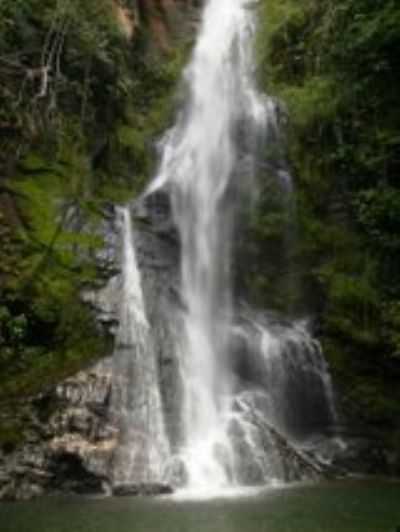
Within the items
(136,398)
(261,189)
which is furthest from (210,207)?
(136,398)

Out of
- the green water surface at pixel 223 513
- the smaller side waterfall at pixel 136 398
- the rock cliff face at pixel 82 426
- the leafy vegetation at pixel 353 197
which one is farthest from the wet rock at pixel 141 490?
the leafy vegetation at pixel 353 197

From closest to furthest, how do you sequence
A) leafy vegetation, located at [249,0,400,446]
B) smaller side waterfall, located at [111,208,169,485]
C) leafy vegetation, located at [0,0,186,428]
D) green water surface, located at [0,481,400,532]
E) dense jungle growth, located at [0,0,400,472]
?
green water surface, located at [0,481,400,532]
smaller side waterfall, located at [111,208,169,485]
leafy vegetation, located at [0,0,186,428]
dense jungle growth, located at [0,0,400,472]
leafy vegetation, located at [249,0,400,446]

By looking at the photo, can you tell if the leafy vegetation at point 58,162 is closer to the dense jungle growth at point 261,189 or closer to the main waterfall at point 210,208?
the dense jungle growth at point 261,189

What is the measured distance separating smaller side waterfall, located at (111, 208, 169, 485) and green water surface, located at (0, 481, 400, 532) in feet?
4.62

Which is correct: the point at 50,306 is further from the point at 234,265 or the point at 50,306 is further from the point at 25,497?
the point at 234,265

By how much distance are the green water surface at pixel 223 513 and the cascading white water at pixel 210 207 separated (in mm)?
2086

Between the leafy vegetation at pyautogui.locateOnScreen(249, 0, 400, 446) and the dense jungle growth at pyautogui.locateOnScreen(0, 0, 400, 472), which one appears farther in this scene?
the leafy vegetation at pyautogui.locateOnScreen(249, 0, 400, 446)

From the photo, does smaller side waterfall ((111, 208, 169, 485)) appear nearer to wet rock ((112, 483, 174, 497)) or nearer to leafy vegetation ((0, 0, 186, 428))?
wet rock ((112, 483, 174, 497))

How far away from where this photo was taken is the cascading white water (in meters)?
14.1

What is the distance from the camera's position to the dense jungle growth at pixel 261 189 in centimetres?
1438

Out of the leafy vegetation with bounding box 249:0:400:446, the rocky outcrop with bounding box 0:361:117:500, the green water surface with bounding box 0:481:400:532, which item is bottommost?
the green water surface with bounding box 0:481:400:532

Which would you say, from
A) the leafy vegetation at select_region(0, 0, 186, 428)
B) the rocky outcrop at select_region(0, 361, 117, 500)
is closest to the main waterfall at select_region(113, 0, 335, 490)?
the rocky outcrop at select_region(0, 361, 117, 500)


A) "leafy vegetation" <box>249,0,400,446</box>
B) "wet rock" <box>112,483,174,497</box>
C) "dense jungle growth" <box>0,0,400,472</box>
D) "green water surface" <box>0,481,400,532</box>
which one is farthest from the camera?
"leafy vegetation" <box>249,0,400,446</box>

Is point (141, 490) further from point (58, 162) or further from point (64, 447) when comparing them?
point (58, 162)
